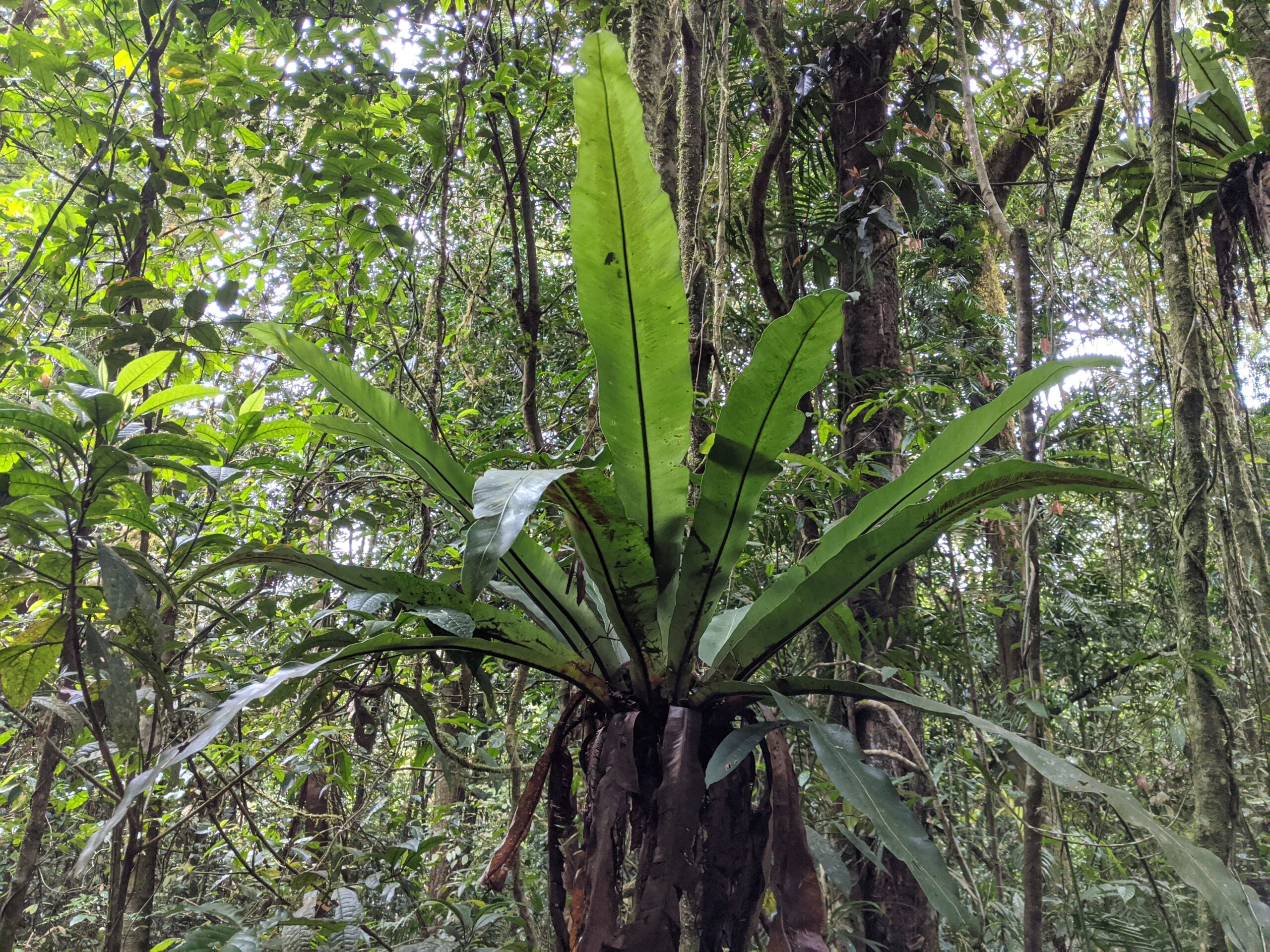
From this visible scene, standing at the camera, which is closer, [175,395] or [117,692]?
[117,692]

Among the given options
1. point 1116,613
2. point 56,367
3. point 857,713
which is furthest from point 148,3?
point 1116,613

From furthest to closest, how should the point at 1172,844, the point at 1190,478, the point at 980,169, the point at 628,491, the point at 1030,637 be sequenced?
1. the point at 1190,478
2. the point at 1030,637
3. the point at 980,169
4. the point at 628,491
5. the point at 1172,844

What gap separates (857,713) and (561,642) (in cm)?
125

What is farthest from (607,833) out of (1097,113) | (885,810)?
(1097,113)

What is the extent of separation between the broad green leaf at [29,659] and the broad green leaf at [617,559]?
0.94 metres

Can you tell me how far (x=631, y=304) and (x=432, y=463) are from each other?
1.22ft

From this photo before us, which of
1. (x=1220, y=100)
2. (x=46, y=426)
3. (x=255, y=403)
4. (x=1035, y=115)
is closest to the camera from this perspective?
(x=46, y=426)

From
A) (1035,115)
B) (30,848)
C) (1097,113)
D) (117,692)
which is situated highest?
(1035,115)

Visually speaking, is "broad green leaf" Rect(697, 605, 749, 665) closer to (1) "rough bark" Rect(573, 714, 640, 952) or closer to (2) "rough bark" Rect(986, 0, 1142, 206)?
(1) "rough bark" Rect(573, 714, 640, 952)

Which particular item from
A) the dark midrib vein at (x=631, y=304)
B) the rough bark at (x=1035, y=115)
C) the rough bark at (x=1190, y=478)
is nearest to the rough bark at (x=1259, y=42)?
the rough bark at (x=1035, y=115)

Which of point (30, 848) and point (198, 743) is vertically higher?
point (198, 743)

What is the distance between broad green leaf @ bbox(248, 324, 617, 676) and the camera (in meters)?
1.01

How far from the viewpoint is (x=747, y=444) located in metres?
0.98

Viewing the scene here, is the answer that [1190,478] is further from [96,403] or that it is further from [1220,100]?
[96,403]
